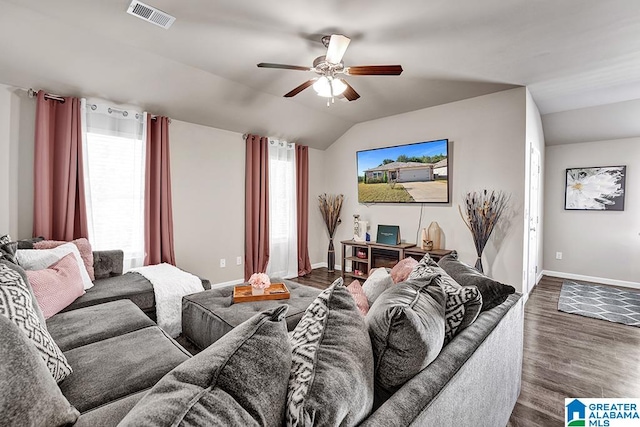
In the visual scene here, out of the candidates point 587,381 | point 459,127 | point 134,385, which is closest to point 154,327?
point 134,385

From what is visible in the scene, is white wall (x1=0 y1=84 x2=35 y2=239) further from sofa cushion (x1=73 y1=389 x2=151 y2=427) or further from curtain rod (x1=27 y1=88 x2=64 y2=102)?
sofa cushion (x1=73 y1=389 x2=151 y2=427)

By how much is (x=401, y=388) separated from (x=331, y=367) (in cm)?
28

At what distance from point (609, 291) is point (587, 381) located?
9.86 ft

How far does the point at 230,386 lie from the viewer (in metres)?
0.62

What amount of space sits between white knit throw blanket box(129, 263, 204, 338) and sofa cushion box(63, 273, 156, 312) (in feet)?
0.19

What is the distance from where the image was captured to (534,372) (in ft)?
7.19

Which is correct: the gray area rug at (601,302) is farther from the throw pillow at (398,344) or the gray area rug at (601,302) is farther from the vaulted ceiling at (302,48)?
the throw pillow at (398,344)

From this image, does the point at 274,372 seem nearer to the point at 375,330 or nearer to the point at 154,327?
the point at 375,330

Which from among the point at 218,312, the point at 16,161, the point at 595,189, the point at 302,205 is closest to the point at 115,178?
the point at 16,161

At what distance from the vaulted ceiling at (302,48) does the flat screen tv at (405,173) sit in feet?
2.44

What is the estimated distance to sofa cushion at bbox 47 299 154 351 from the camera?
62.9 inches

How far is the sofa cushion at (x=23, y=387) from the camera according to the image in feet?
2.35

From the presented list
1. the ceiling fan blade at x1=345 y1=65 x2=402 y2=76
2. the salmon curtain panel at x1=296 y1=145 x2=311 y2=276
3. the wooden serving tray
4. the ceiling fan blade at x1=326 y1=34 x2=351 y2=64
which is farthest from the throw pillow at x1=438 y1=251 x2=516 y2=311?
the salmon curtain panel at x1=296 y1=145 x2=311 y2=276

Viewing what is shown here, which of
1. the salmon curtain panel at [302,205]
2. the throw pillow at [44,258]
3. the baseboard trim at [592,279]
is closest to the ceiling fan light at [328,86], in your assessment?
the salmon curtain panel at [302,205]
